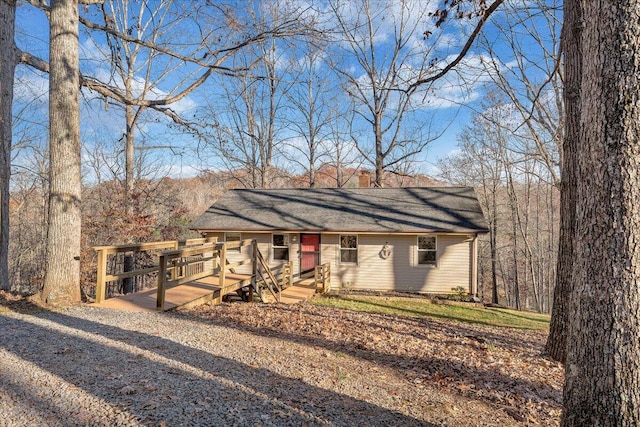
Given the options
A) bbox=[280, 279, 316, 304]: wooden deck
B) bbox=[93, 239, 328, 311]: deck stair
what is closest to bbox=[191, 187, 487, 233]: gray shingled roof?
bbox=[280, 279, 316, 304]: wooden deck

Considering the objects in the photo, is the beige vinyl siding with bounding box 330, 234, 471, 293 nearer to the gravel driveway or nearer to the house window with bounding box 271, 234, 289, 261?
the house window with bounding box 271, 234, 289, 261

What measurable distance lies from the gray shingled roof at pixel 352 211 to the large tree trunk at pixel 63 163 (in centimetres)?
860

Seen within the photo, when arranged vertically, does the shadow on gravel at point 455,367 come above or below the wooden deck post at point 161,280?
below

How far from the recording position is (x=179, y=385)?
342 cm

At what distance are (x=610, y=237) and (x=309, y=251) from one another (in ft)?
43.2

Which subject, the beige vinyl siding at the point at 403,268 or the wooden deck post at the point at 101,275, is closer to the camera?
the wooden deck post at the point at 101,275

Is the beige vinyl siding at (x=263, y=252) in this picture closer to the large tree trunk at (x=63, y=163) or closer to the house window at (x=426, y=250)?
the house window at (x=426, y=250)

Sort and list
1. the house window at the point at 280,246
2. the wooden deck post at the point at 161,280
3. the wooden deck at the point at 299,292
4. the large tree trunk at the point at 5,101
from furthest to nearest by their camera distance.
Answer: the house window at the point at 280,246 → the wooden deck at the point at 299,292 → the large tree trunk at the point at 5,101 → the wooden deck post at the point at 161,280

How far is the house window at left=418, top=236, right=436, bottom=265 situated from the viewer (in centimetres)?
1397

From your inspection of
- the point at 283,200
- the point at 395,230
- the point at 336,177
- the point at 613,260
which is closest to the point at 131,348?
the point at 613,260

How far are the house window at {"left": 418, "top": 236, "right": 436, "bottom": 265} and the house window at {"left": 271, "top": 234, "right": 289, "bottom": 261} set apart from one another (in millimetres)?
5597

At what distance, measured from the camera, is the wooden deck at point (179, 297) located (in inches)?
273

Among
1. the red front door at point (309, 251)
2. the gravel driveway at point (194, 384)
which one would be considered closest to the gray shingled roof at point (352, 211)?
the red front door at point (309, 251)

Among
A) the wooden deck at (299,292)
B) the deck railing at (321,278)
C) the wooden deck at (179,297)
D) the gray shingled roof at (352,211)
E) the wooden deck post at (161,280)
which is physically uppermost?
the gray shingled roof at (352,211)
